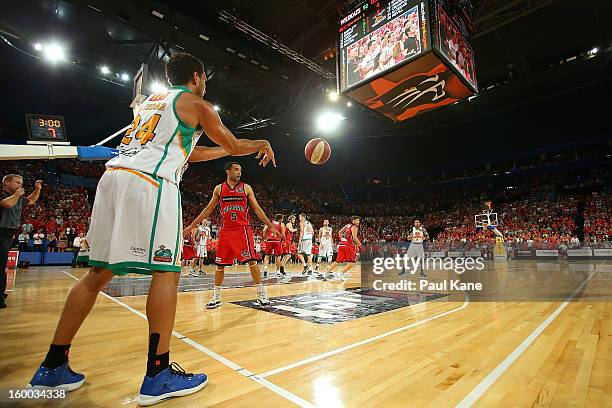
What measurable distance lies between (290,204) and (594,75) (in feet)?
68.2

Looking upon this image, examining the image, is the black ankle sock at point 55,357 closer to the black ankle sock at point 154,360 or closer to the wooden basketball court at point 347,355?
the wooden basketball court at point 347,355

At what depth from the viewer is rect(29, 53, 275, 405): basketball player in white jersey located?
1665 mm

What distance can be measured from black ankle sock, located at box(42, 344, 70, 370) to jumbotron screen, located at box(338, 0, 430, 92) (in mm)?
8011

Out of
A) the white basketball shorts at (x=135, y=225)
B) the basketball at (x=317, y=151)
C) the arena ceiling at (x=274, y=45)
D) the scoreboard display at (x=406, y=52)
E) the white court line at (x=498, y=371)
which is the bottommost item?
the white court line at (x=498, y=371)

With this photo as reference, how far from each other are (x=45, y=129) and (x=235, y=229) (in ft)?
8.41

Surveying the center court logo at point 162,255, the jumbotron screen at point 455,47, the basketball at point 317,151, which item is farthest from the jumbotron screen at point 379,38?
the center court logo at point 162,255

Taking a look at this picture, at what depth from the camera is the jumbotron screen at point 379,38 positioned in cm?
726

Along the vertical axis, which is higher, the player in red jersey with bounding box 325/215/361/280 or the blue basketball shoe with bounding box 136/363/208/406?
the player in red jersey with bounding box 325/215/361/280

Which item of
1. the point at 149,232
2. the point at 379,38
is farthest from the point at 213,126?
the point at 379,38

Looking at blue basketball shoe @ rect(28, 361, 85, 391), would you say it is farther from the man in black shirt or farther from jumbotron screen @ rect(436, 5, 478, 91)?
jumbotron screen @ rect(436, 5, 478, 91)

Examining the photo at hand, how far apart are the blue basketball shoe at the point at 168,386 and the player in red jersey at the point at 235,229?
2.69 metres

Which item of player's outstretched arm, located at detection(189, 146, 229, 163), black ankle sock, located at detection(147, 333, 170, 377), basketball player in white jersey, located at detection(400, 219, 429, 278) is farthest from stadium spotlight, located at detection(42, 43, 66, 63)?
basketball player in white jersey, located at detection(400, 219, 429, 278)

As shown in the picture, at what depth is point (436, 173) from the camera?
30188 mm

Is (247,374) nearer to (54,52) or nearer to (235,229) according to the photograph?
(235,229)
